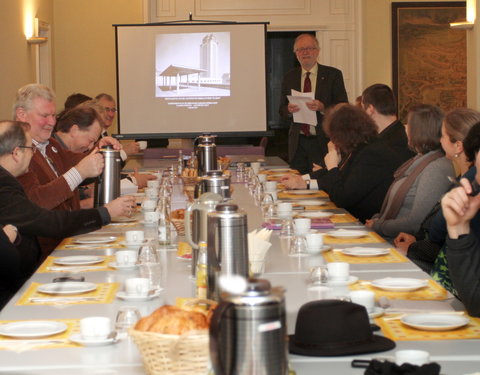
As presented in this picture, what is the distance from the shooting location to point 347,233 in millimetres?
Result: 3758

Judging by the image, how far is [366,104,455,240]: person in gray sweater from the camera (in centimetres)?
452

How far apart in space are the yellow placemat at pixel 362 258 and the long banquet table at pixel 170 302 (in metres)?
0.04

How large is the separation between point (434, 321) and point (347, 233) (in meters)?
1.56

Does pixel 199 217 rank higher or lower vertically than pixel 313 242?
higher

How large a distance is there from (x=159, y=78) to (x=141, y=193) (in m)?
4.24

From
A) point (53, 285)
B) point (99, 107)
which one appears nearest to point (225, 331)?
point (53, 285)

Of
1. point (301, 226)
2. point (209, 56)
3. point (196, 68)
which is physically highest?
point (209, 56)

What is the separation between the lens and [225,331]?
1.38m

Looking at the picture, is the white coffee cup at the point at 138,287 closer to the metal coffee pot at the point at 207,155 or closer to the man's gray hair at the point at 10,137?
the man's gray hair at the point at 10,137

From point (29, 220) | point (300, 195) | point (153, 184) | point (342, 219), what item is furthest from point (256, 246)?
point (153, 184)

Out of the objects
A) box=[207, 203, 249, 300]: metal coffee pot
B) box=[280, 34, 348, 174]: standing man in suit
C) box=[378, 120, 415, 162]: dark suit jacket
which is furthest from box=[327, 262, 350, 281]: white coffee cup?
box=[280, 34, 348, 174]: standing man in suit

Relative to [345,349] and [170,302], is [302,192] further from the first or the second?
A: [345,349]

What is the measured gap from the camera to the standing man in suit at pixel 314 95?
341 inches

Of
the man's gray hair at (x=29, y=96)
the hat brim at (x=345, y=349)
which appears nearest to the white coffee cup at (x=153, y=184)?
the man's gray hair at (x=29, y=96)
